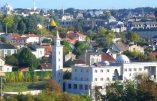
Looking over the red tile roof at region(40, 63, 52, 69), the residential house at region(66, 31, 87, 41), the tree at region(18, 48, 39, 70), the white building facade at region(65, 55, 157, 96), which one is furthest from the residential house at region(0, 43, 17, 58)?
the residential house at region(66, 31, 87, 41)

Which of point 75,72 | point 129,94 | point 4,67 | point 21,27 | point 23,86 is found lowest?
point 129,94

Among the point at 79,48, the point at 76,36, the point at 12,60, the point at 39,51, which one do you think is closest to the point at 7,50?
the point at 39,51

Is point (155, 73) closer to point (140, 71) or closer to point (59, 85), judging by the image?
point (140, 71)

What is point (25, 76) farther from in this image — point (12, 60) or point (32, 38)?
point (32, 38)

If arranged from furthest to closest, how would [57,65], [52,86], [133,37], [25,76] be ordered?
[133,37] < [25,76] < [57,65] < [52,86]

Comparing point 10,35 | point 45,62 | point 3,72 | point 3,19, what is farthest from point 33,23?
point 3,72

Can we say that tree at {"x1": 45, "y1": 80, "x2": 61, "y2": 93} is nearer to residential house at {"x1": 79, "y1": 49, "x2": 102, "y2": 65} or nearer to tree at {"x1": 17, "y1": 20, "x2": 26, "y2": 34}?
residential house at {"x1": 79, "y1": 49, "x2": 102, "y2": 65}
